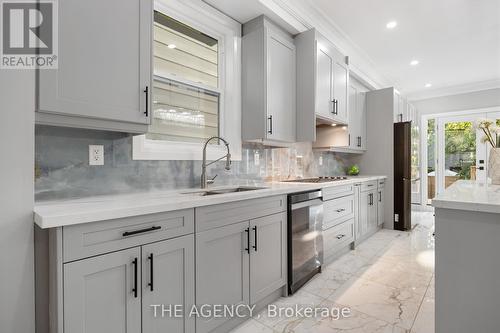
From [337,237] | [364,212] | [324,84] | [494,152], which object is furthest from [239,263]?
[364,212]

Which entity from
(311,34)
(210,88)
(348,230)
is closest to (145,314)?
(210,88)

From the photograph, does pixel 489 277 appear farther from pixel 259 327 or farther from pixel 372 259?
pixel 372 259

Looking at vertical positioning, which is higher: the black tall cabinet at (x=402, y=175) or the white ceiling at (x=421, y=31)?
the white ceiling at (x=421, y=31)

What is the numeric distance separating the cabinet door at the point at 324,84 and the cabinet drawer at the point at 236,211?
1468 mm

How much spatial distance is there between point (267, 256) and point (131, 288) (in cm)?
106

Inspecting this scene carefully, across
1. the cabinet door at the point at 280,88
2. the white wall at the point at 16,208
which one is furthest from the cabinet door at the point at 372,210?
the white wall at the point at 16,208

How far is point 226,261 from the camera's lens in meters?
1.73

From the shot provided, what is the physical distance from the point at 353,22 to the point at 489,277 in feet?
10.4

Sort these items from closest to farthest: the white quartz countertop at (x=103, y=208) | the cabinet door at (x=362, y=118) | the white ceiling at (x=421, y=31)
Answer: the white quartz countertop at (x=103, y=208) → the white ceiling at (x=421, y=31) → the cabinet door at (x=362, y=118)

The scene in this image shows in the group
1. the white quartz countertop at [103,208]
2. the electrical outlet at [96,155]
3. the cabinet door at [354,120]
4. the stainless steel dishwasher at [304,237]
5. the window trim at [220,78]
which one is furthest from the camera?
the cabinet door at [354,120]

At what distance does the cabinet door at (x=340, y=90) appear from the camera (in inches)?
138

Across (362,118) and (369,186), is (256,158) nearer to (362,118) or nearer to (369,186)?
(369,186)

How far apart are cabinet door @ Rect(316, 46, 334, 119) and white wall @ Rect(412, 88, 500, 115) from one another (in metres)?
4.44

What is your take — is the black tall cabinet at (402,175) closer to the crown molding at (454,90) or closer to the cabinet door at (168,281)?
the crown molding at (454,90)
